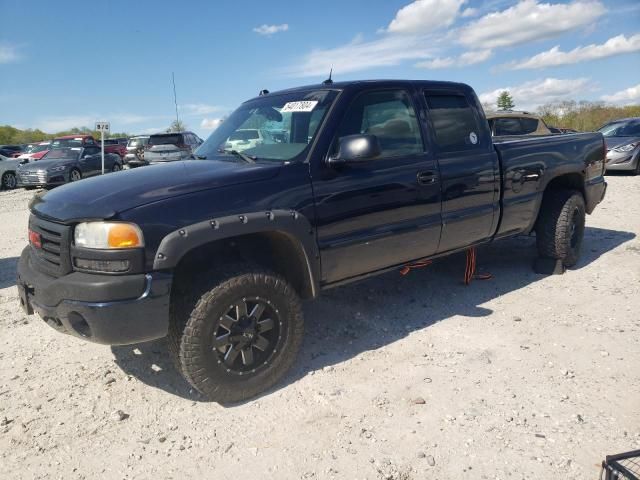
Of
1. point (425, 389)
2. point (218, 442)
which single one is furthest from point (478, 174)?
point (218, 442)

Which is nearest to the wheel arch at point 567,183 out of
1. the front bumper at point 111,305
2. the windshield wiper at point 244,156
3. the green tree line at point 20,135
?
the windshield wiper at point 244,156

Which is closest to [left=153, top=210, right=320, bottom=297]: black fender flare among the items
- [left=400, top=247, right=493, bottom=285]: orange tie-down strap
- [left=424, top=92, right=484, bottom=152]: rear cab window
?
[left=424, top=92, right=484, bottom=152]: rear cab window

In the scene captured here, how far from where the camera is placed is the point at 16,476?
2.45 meters

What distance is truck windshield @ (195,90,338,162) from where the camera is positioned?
3.38 metres

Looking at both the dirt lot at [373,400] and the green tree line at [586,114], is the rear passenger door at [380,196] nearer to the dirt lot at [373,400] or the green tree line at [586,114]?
the dirt lot at [373,400]

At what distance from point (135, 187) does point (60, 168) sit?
1503 centimetres

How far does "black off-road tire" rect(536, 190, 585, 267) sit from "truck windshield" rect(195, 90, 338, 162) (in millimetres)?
2912

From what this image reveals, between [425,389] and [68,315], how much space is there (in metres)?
2.12

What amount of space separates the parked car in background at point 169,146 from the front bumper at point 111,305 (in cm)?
1257

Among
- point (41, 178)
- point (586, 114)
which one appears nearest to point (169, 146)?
point (41, 178)

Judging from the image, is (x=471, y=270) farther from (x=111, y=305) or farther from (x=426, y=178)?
(x=111, y=305)

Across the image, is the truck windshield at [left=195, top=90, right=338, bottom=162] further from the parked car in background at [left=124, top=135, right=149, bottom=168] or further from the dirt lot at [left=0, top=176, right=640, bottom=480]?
the parked car in background at [left=124, top=135, right=149, bottom=168]

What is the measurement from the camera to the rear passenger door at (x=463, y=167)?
3945 mm

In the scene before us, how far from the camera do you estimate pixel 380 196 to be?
347 cm
